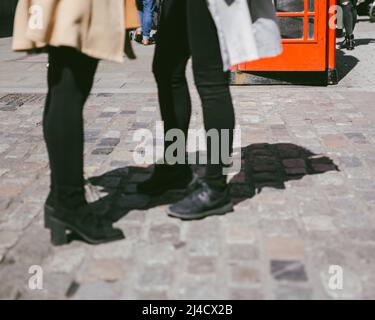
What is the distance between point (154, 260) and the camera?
8.11ft

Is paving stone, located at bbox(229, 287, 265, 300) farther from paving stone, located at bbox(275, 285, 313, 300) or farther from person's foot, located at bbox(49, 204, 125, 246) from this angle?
person's foot, located at bbox(49, 204, 125, 246)

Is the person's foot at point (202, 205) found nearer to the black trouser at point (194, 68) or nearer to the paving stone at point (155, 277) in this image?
the black trouser at point (194, 68)

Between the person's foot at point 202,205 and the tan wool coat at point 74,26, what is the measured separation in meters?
0.76

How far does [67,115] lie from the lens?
247 cm

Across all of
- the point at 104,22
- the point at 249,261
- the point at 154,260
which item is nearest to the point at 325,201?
the point at 249,261

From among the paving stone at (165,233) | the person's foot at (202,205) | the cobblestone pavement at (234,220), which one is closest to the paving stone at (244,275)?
the cobblestone pavement at (234,220)

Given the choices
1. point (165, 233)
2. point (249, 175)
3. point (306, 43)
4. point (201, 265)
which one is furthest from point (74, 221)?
point (306, 43)

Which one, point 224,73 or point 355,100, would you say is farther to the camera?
point 355,100

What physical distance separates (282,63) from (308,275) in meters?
4.18

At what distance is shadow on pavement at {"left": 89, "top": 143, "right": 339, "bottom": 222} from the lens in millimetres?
3133

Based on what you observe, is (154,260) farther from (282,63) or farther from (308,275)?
(282,63)

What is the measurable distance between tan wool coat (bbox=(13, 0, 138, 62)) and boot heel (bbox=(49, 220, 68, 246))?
707 mm

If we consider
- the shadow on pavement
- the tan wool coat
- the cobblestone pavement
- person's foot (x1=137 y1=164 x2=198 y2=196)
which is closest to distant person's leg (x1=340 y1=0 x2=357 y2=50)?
the cobblestone pavement

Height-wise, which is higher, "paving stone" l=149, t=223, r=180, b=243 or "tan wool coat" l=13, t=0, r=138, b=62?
"tan wool coat" l=13, t=0, r=138, b=62
